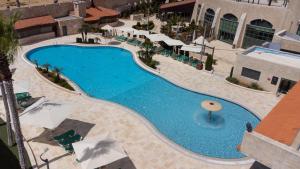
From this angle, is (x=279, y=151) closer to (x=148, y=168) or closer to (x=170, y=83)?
(x=148, y=168)

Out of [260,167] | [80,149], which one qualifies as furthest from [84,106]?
Answer: [260,167]

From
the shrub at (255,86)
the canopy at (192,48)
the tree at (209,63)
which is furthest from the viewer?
the canopy at (192,48)

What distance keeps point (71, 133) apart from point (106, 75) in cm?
1341

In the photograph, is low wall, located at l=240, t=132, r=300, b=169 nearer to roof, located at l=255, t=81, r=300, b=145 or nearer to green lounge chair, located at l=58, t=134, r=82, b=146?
roof, located at l=255, t=81, r=300, b=145

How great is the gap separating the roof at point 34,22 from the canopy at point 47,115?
22.4m

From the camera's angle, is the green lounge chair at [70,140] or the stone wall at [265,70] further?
the stone wall at [265,70]

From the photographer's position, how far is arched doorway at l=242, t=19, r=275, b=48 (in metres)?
40.6

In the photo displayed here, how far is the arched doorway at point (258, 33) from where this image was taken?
4056 centimetres

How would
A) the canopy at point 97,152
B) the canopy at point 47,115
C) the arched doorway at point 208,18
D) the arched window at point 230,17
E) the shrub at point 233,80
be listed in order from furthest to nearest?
the arched doorway at point 208,18
the arched window at point 230,17
the shrub at point 233,80
the canopy at point 47,115
the canopy at point 97,152

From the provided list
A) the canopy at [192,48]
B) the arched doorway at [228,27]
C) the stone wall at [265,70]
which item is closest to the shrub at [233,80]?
the stone wall at [265,70]

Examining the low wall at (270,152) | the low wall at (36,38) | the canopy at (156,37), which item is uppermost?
the canopy at (156,37)

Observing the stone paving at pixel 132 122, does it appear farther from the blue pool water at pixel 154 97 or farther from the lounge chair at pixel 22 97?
the blue pool water at pixel 154 97

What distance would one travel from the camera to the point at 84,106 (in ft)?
81.7

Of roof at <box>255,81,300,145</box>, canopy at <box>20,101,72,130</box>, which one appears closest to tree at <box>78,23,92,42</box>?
canopy at <box>20,101,72,130</box>
